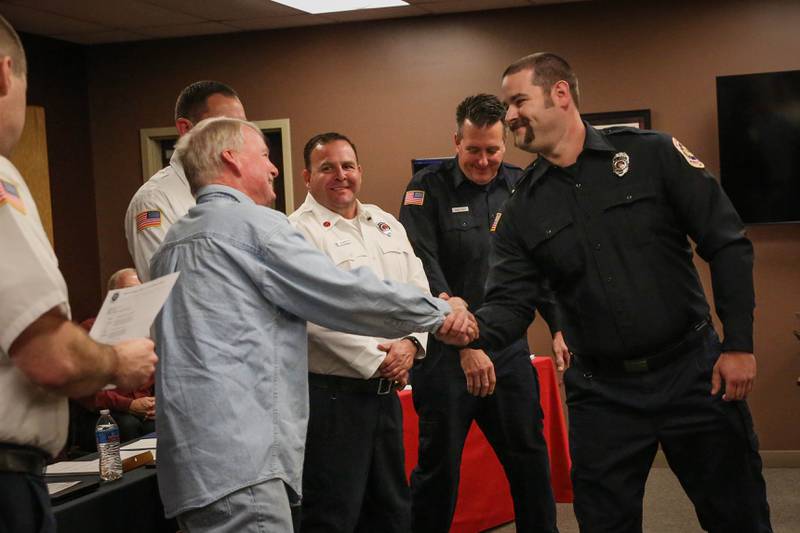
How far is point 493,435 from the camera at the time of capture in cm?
358

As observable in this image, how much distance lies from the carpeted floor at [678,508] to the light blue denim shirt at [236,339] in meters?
2.54

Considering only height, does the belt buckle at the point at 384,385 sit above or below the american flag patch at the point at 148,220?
below

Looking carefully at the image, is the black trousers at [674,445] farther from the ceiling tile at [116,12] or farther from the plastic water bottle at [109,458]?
the ceiling tile at [116,12]

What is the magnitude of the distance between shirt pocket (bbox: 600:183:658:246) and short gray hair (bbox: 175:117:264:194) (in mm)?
1025

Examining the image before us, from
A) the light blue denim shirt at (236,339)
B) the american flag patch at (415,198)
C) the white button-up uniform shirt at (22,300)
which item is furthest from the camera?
the american flag patch at (415,198)

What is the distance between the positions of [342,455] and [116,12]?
3.87 metres

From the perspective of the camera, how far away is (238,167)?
2312mm

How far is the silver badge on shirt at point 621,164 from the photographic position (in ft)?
8.70

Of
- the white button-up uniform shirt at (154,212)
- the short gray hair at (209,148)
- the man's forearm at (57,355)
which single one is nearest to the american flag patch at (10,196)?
the man's forearm at (57,355)

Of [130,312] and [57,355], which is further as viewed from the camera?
[130,312]

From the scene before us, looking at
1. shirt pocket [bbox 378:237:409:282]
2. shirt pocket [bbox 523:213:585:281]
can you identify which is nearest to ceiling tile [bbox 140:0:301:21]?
shirt pocket [bbox 378:237:409:282]

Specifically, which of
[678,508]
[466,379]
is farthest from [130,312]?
[678,508]

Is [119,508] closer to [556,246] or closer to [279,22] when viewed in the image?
[556,246]

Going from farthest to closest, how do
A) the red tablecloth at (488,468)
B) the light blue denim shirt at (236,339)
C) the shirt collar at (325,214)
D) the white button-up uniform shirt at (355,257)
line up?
1. the red tablecloth at (488,468)
2. the shirt collar at (325,214)
3. the white button-up uniform shirt at (355,257)
4. the light blue denim shirt at (236,339)
